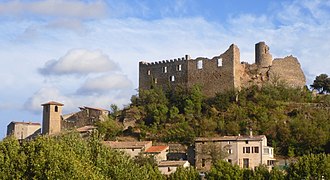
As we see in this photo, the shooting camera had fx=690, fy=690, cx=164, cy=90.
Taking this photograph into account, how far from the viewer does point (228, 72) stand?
7544 cm

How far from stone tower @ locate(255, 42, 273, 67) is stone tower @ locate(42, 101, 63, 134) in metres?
23.6

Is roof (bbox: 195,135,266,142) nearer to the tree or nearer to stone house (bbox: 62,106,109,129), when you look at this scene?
stone house (bbox: 62,106,109,129)

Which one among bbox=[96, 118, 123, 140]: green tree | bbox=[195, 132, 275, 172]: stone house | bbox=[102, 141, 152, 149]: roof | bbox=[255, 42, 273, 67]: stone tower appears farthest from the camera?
bbox=[255, 42, 273, 67]: stone tower

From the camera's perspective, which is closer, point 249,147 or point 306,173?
point 306,173

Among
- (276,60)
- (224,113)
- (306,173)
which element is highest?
(276,60)

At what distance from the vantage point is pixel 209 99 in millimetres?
75938

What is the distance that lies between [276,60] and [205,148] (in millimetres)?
17612

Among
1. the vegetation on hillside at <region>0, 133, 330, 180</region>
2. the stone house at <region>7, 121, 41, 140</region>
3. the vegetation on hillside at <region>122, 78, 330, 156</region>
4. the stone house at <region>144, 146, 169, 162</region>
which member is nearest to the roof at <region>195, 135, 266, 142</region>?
the stone house at <region>144, 146, 169, 162</region>

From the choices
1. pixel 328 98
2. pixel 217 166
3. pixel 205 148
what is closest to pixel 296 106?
pixel 328 98

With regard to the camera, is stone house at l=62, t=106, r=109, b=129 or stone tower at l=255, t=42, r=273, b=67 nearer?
stone tower at l=255, t=42, r=273, b=67

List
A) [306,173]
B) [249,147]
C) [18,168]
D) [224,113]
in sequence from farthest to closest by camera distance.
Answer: [224,113] → [249,147] → [306,173] → [18,168]

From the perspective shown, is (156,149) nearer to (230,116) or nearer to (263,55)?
(230,116)

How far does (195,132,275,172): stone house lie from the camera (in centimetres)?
6341

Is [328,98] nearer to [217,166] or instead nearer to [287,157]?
[287,157]
